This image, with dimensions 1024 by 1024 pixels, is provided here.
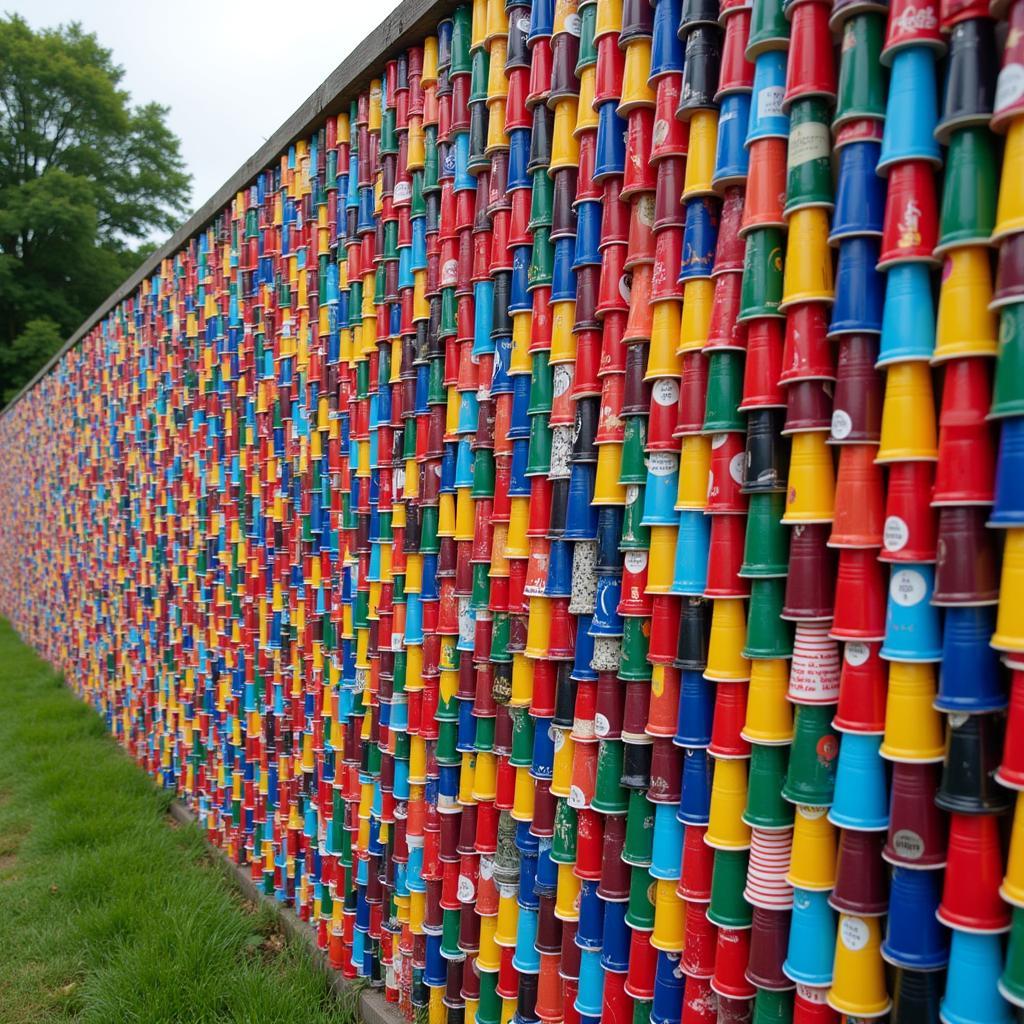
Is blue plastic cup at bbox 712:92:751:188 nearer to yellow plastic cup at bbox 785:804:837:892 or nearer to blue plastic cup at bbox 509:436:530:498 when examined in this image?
blue plastic cup at bbox 509:436:530:498

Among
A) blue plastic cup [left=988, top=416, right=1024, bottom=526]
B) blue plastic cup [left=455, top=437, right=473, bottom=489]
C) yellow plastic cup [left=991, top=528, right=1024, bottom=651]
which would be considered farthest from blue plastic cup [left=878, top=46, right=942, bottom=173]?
blue plastic cup [left=455, top=437, right=473, bottom=489]

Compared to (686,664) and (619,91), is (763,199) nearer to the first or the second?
(619,91)

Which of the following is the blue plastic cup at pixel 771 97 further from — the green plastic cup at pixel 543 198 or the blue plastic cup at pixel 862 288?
the green plastic cup at pixel 543 198

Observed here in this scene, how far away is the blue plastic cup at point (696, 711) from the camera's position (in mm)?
1375

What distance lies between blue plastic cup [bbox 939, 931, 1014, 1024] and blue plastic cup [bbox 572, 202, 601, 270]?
3.73 ft

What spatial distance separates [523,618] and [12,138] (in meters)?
25.4

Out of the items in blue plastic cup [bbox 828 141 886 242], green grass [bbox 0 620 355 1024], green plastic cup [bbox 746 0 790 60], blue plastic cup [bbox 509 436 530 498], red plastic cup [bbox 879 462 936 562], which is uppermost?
green plastic cup [bbox 746 0 790 60]

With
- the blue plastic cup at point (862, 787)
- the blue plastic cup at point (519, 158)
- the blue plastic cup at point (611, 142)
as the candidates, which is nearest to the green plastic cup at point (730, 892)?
the blue plastic cup at point (862, 787)

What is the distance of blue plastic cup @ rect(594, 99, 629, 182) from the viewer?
→ 4.96 feet

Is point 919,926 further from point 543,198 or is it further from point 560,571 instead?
point 543,198

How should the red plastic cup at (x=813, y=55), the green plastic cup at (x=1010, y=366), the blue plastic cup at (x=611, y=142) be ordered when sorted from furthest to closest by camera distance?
the blue plastic cup at (x=611, y=142) → the red plastic cup at (x=813, y=55) → the green plastic cup at (x=1010, y=366)

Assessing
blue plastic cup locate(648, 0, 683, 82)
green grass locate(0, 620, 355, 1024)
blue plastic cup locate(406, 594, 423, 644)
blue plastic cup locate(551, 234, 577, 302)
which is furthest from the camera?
green grass locate(0, 620, 355, 1024)

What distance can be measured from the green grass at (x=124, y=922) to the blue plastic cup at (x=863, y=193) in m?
2.27

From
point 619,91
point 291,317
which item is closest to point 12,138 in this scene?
point 291,317
